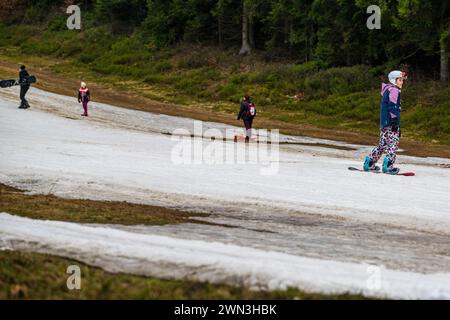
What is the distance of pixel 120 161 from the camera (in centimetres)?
1756

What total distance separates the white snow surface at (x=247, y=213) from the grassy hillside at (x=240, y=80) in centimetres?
887

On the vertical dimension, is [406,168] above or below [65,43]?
below

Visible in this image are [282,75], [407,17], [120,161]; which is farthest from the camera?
[282,75]

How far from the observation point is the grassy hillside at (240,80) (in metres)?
32.5

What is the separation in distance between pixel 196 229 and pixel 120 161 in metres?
8.89

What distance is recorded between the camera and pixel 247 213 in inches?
433

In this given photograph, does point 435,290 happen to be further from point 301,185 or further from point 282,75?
point 282,75

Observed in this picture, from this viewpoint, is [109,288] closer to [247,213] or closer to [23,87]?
[247,213]

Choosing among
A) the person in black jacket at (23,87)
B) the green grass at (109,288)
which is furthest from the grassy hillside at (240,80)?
the green grass at (109,288)

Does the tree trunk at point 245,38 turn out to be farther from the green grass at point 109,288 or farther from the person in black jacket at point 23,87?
the green grass at point 109,288

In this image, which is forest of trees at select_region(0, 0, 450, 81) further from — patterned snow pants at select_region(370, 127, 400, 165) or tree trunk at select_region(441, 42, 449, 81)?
patterned snow pants at select_region(370, 127, 400, 165)

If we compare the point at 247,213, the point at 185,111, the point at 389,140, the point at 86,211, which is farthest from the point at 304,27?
the point at 86,211

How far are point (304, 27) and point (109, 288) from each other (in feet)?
125
